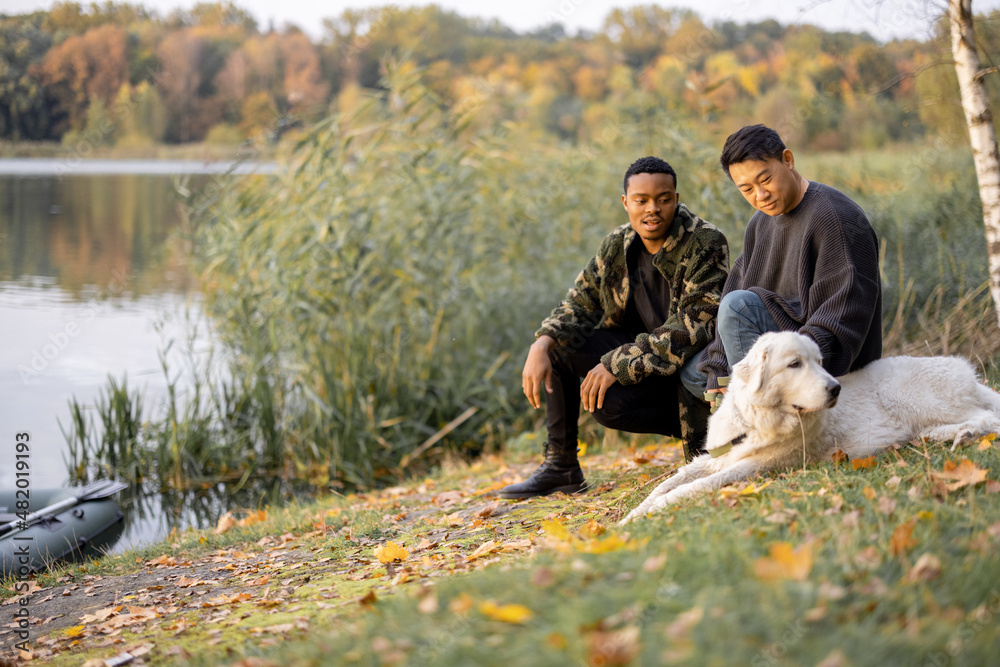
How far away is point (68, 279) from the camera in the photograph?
Answer: 15203 millimetres

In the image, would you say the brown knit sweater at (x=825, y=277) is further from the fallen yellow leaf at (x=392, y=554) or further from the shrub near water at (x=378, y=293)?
the shrub near water at (x=378, y=293)

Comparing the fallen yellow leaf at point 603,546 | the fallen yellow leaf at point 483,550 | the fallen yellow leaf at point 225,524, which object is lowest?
the fallen yellow leaf at point 225,524

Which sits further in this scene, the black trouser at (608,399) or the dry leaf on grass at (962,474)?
the black trouser at (608,399)

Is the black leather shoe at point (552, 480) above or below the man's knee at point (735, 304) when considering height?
below

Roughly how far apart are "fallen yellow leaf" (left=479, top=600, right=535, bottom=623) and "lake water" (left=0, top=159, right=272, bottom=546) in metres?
5.72

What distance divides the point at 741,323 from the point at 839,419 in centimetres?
59

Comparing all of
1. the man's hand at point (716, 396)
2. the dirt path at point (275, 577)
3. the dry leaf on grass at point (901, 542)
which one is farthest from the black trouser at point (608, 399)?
the dry leaf on grass at point (901, 542)

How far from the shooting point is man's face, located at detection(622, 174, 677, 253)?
4.08 metres

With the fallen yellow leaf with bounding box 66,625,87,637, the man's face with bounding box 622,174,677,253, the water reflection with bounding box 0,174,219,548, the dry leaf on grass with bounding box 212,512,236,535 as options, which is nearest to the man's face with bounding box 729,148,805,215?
the man's face with bounding box 622,174,677,253

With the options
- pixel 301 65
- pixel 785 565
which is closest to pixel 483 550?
pixel 785 565

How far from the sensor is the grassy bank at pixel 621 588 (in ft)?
5.81

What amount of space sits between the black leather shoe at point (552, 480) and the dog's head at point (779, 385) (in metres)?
1.40

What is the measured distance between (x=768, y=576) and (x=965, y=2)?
496 cm

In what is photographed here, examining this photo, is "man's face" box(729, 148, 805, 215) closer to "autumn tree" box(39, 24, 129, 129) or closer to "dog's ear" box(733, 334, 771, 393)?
"dog's ear" box(733, 334, 771, 393)
